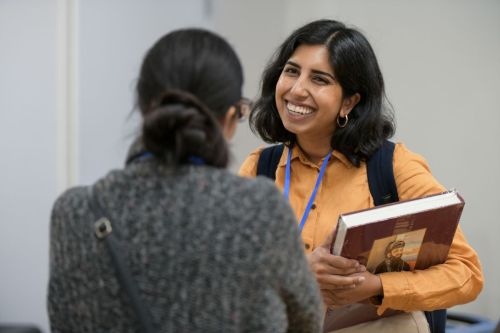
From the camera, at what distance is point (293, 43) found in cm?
189

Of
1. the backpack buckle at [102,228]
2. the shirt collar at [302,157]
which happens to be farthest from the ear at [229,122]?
the shirt collar at [302,157]

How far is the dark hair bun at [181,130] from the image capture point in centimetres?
101

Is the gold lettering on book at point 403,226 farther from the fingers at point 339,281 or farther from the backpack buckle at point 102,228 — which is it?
the backpack buckle at point 102,228

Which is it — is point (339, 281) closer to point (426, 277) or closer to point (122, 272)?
point (426, 277)

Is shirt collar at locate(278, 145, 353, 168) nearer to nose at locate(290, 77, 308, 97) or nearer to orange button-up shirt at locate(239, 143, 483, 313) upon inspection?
orange button-up shirt at locate(239, 143, 483, 313)

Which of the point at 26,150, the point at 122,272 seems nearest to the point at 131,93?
the point at 26,150

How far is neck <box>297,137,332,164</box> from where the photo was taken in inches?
74.6

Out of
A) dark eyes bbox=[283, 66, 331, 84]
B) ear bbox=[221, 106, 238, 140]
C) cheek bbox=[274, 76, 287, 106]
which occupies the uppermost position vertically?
ear bbox=[221, 106, 238, 140]

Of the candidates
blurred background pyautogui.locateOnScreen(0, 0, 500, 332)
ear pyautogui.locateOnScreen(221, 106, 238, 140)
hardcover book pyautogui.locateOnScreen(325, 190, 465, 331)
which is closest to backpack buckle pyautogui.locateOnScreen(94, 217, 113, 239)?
ear pyautogui.locateOnScreen(221, 106, 238, 140)

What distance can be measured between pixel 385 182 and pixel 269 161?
0.39 m

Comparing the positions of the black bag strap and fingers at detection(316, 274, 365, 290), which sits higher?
the black bag strap

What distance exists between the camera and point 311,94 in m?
1.80

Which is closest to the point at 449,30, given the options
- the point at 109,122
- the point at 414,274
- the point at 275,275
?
the point at 109,122

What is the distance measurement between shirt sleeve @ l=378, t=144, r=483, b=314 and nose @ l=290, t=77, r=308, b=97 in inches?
13.1
